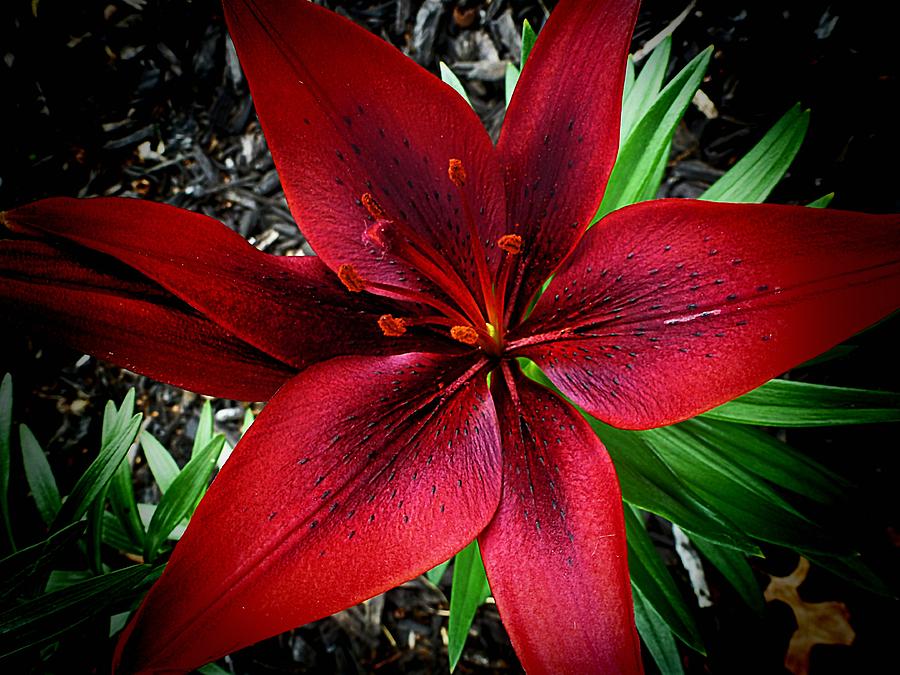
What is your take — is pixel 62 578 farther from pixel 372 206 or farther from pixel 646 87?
pixel 646 87

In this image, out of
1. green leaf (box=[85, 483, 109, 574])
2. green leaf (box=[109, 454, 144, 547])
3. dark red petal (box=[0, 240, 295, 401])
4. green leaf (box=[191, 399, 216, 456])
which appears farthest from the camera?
green leaf (box=[191, 399, 216, 456])

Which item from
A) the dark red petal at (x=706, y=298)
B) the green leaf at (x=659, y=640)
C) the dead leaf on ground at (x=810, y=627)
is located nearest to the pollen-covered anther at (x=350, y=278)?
the dark red petal at (x=706, y=298)

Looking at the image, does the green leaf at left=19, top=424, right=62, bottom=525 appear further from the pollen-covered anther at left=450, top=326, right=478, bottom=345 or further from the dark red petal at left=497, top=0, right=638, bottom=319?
the dark red petal at left=497, top=0, right=638, bottom=319

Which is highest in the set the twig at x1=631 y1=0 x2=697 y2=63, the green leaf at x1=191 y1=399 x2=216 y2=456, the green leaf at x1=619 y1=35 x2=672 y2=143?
the twig at x1=631 y1=0 x2=697 y2=63

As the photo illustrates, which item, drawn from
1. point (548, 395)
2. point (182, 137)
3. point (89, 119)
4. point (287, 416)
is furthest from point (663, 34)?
point (89, 119)

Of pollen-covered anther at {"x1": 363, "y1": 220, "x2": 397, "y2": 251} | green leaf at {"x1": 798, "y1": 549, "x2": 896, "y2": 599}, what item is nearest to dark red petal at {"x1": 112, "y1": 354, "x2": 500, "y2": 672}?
pollen-covered anther at {"x1": 363, "y1": 220, "x2": 397, "y2": 251}

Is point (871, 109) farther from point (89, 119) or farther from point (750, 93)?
point (89, 119)
